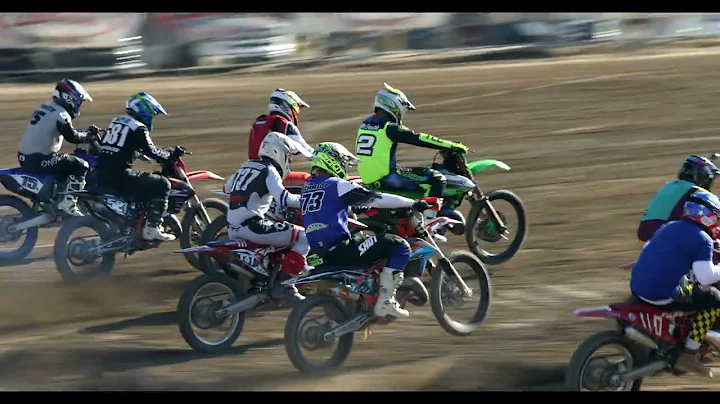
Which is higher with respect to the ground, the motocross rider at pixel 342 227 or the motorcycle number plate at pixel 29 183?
the motorcycle number plate at pixel 29 183

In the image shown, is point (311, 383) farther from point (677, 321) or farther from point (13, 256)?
point (13, 256)

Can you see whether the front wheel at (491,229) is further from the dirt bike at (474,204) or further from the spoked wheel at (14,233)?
the spoked wheel at (14,233)

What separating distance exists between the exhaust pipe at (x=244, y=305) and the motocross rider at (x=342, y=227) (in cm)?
70

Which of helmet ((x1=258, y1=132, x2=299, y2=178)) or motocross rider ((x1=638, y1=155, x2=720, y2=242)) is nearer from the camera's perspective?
motocross rider ((x1=638, y1=155, x2=720, y2=242))

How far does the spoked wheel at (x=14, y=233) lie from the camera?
41.5 ft

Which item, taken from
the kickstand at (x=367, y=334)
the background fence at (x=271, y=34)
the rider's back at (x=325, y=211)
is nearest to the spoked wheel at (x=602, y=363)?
the kickstand at (x=367, y=334)

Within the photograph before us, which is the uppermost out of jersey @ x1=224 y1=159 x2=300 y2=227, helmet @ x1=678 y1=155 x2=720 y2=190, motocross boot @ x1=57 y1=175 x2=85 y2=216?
motocross boot @ x1=57 y1=175 x2=85 y2=216

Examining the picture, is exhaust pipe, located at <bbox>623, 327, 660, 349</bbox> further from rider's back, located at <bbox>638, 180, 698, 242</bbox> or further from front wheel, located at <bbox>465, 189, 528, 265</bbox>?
front wheel, located at <bbox>465, 189, 528, 265</bbox>

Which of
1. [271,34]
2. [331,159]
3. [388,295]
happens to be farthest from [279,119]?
[271,34]

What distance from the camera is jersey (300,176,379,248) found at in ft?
29.2

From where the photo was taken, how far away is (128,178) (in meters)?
12.0

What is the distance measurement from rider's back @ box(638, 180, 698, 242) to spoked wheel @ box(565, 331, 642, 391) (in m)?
1.78

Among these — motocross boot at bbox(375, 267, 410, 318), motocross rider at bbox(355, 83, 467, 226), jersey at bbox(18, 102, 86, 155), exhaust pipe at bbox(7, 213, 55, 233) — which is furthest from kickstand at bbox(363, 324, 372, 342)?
jersey at bbox(18, 102, 86, 155)

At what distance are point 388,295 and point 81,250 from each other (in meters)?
4.20
